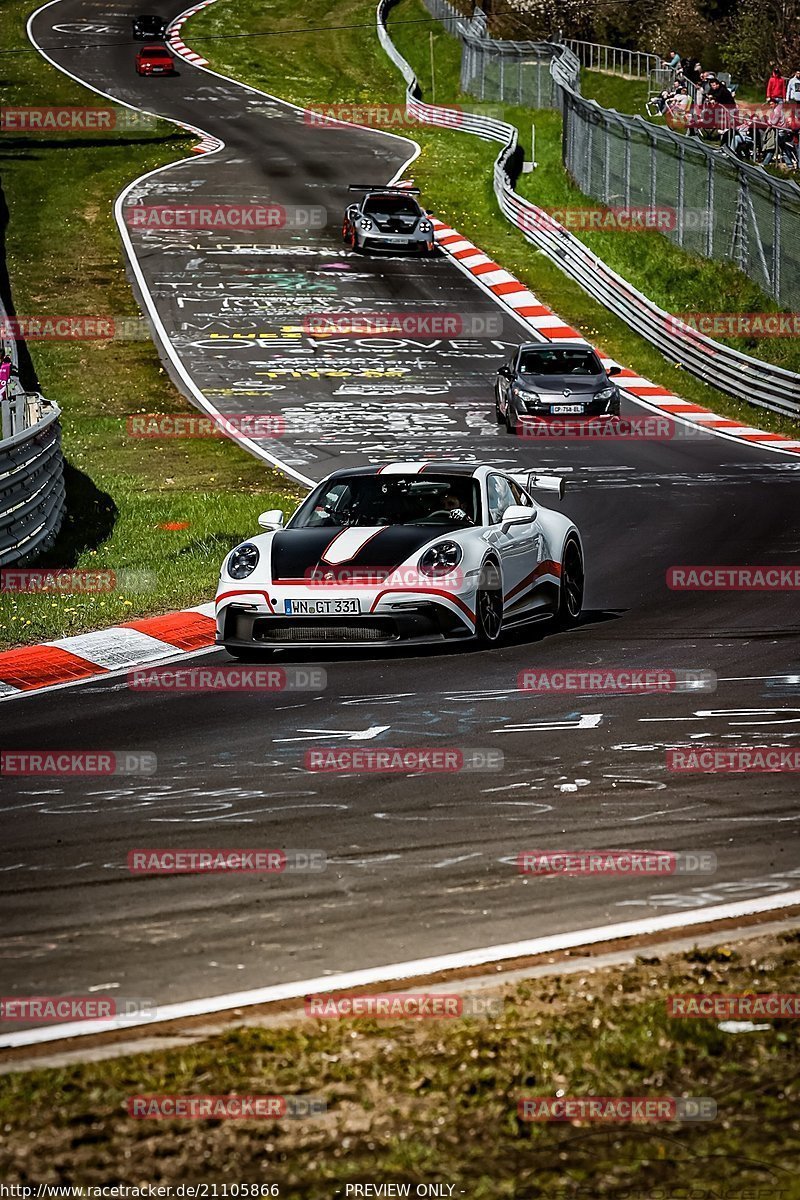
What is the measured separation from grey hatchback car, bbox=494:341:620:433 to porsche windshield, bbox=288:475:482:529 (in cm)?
1200

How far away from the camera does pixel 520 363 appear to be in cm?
2528

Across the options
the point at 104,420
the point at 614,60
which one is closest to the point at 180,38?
the point at 614,60

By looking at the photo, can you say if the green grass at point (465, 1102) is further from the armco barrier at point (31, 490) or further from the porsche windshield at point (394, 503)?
the armco barrier at point (31, 490)

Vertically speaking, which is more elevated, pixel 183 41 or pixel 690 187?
pixel 183 41

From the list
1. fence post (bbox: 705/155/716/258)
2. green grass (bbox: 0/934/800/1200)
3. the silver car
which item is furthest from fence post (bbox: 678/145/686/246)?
green grass (bbox: 0/934/800/1200)

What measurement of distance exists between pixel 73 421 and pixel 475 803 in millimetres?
19141

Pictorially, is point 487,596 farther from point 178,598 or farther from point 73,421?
point 73,421

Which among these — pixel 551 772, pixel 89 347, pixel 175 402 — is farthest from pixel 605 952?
pixel 89 347

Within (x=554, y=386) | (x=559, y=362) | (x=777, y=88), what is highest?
(x=777, y=88)

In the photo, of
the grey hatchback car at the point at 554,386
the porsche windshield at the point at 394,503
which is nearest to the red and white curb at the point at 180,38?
the grey hatchback car at the point at 554,386

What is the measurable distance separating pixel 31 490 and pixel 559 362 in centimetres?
1109

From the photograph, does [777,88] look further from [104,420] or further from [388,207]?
[104,420]

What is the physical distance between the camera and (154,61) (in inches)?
2387

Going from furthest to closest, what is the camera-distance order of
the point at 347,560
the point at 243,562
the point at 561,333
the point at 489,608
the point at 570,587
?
the point at 561,333, the point at 570,587, the point at 489,608, the point at 243,562, the point at 347,560
